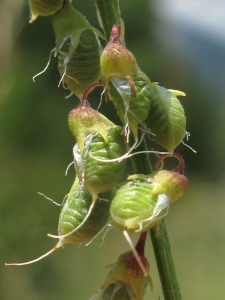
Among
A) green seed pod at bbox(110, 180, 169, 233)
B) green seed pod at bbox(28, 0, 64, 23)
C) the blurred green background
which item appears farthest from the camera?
the blurred green background

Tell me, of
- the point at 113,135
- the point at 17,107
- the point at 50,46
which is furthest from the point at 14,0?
the point at 113,135

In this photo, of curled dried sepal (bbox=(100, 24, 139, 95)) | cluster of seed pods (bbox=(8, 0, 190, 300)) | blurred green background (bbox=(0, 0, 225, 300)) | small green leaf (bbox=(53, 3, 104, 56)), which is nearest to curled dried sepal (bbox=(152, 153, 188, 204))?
cluster of seed pods (bbox=(8, 0, 190, 300))

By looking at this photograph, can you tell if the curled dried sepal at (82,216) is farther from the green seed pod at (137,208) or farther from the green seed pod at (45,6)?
the green seed pod at (45,6)

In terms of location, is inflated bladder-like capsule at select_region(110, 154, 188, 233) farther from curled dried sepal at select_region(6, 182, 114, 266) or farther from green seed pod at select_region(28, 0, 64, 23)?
green seed pod at select_region(28, 0, 64, 23)

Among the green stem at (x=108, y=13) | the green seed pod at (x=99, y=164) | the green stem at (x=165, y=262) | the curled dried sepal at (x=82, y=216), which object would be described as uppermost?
the green stem at (x=108, y=13)

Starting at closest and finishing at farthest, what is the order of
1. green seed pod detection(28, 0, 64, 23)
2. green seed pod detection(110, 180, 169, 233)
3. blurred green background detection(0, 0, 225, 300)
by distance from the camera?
green seed pod detection(110, 180, 169, 233)
green seed pod detection(28, 0, 64, 23)
blurred green background detection(0, 0, 225, 300)

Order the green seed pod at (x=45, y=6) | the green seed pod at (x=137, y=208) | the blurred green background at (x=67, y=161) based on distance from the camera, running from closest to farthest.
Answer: the green seed pod at (x=137, y=208)
the green seed pod at (x=45, y=6)
the blurred green background at (x=67, y=161)

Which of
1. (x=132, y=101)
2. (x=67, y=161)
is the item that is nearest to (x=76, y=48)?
(x=132, y=101)

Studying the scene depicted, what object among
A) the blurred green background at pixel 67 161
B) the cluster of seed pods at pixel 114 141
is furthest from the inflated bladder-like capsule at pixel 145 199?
the blurred green background at pixel 67 161

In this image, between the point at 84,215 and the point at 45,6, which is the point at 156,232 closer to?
the point at 84,215
